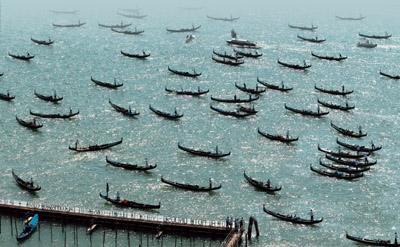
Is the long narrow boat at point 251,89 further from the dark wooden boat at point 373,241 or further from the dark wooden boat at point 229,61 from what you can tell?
the dark wooden boat at point 373,241

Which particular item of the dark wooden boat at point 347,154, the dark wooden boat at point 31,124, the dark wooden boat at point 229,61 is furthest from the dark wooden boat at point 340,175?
the dark wooden boat at point 229,61

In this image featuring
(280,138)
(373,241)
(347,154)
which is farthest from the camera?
(280,138)

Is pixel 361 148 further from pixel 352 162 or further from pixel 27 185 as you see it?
pixel 27 185

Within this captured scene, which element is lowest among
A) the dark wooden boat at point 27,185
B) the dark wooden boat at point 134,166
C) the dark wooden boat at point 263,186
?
the dark wooden boat at point 27,185

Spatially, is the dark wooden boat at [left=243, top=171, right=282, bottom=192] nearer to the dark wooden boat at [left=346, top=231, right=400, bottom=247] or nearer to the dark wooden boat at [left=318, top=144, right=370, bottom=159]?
the dark wooden boat at [left=346, top=231, right=400, bottom=247]

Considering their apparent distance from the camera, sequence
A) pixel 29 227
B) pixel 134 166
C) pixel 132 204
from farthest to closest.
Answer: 1. pixel 134 166
2. pixel 132 204
3. pixel 29 227

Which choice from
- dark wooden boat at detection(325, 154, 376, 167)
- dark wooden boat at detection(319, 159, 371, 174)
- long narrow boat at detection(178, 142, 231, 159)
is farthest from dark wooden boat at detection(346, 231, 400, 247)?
long narrow boat at detection(178, 142, 231, 159)

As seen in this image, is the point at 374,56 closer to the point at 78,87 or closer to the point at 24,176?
the point at 78,87

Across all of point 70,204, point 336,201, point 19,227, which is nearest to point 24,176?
point 70,204

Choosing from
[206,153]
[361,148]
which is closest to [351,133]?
[361,148]
